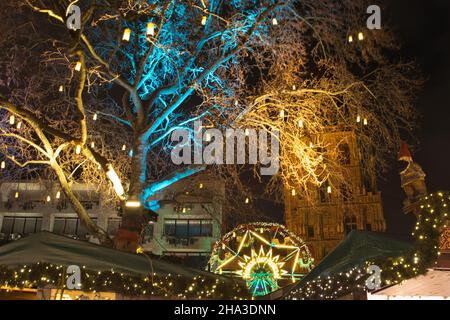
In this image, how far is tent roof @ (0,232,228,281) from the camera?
21.0ft

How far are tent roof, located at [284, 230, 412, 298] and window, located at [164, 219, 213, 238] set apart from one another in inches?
1256

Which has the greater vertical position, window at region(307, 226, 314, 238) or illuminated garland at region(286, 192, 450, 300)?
window at region(307, 226, 314, 238)

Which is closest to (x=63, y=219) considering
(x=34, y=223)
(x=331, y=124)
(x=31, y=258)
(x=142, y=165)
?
(x=34, y=223)

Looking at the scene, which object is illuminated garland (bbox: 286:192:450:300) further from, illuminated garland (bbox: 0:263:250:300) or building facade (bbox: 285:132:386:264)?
building facade (bbox: 285:132:386:264)

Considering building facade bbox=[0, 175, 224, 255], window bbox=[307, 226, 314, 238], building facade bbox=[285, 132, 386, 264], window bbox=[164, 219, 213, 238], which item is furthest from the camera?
window bbox=[307, 226, 314, 238]

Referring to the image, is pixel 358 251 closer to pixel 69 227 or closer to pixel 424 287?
pixel 424 287

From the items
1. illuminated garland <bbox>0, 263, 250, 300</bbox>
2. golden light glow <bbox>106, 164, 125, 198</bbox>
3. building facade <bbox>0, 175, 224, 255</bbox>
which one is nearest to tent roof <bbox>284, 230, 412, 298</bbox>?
illuminated garland <bbox>0, 263, 250, 300</bbox>

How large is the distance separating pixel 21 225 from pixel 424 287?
130 ft

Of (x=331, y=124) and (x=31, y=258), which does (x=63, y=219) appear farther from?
(x=31, y=258)

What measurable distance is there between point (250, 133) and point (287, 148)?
116cm

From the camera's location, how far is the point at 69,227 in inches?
1587

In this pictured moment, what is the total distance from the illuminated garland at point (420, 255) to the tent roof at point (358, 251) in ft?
0.71

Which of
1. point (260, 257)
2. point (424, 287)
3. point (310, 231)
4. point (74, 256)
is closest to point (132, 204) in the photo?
point (74, 256)

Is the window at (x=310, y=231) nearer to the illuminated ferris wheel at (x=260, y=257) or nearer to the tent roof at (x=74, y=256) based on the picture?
the illuminated ferris wheel at (x=260, y=257)
